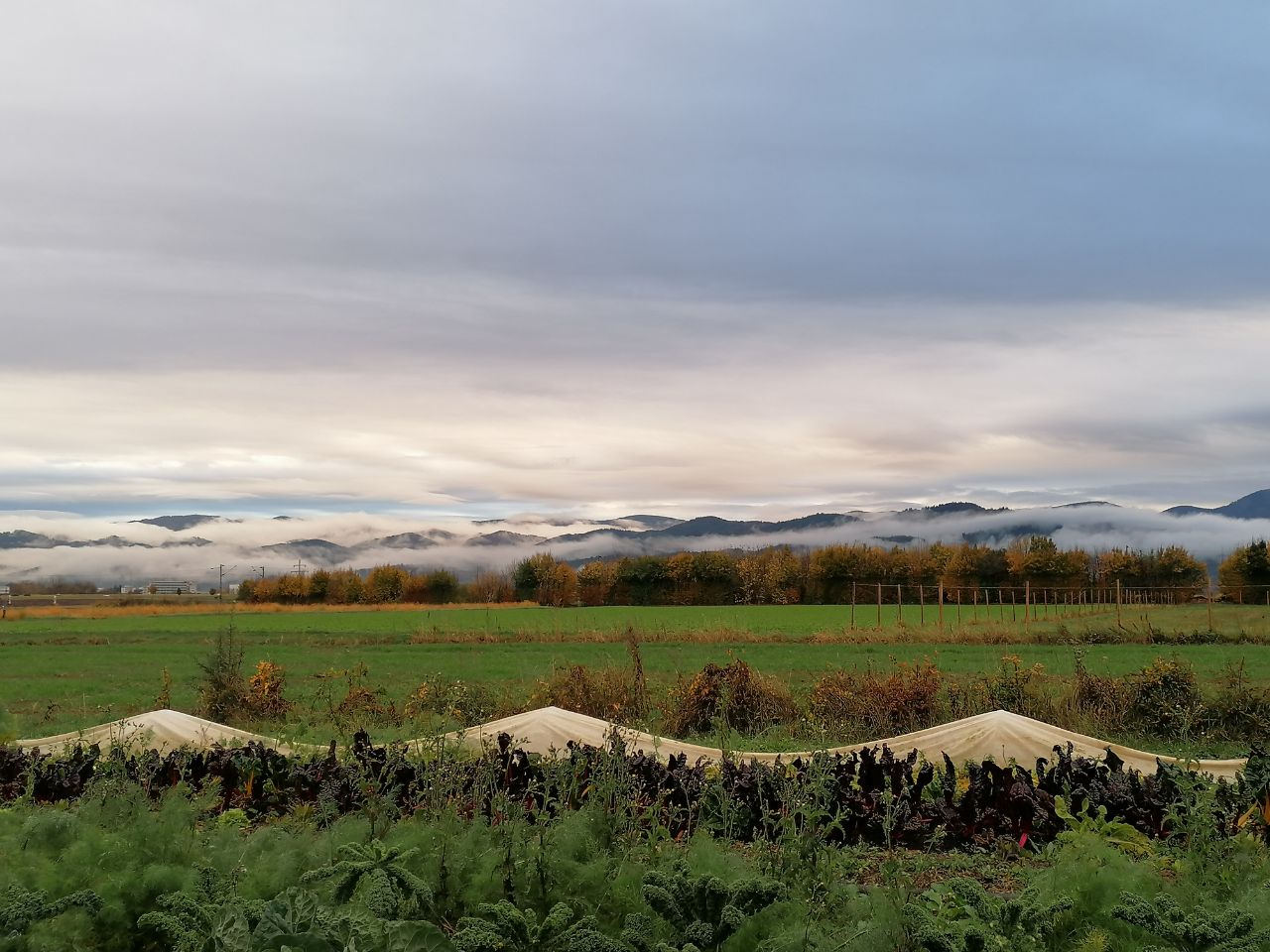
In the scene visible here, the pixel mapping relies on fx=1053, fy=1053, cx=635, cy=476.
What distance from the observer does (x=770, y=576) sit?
92.0 meters

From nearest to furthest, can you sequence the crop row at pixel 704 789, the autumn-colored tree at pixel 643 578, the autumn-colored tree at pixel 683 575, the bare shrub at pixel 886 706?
the crop row at pixel 704 789 < the bare shrub at pixel 886 706 < the autumn-colored tree at pixel 683 575 < the autumn-colored tree at pixel 643 578

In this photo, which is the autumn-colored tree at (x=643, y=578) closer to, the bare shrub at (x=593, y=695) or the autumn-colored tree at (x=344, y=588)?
the autumn-colored tree at (x=344, y=588)

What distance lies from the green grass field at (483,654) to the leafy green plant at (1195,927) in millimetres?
12237

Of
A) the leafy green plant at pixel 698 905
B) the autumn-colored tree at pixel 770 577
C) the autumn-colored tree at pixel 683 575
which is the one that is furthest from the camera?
the autumn-colored tree at pixel 770 577

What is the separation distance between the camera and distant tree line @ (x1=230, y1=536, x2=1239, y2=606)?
8725 cm

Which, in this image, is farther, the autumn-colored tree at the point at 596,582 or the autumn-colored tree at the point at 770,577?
the autumn-colored tree at the point at 770,577

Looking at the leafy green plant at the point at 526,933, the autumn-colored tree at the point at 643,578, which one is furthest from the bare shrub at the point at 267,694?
the autumn-colored tree at the point at 643,578

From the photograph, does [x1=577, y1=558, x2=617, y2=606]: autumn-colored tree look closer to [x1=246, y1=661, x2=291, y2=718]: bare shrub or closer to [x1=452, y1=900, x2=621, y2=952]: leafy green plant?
[x1=246, y1=661, x2=291, y2=718]: bare shrub

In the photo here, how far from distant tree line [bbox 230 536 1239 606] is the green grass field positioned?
41.0 m

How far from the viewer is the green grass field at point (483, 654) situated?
62.6ft

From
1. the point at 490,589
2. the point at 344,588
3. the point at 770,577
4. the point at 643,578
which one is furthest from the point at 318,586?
the point at 770,577

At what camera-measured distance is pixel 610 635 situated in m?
33.5

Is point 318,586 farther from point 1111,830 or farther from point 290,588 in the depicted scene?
point 1111,830

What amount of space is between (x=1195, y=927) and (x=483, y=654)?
90.3ft
